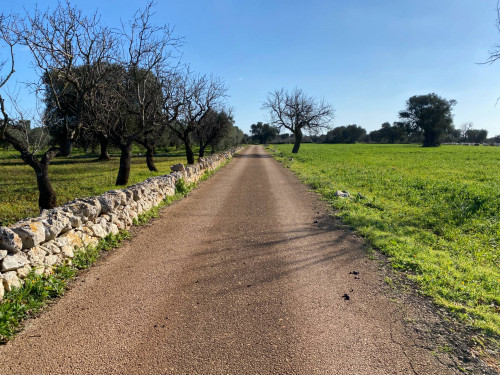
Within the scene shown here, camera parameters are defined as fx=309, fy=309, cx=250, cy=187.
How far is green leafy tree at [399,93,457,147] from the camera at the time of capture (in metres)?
72.2

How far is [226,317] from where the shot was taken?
3.68 metres

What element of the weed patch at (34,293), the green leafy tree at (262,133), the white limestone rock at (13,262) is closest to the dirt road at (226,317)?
the weed patch at (34,293)

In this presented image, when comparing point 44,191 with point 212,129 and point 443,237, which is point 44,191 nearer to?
point 443,237

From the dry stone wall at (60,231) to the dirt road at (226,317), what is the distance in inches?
22.1

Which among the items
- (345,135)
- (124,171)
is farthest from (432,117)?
(124,171)

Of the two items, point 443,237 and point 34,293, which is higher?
point 34,293

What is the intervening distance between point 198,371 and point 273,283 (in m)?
1.93

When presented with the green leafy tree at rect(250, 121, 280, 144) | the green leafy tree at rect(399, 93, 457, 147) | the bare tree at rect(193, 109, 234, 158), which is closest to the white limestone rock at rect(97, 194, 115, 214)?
the bare tree at rect(193, 109, 234, 158)

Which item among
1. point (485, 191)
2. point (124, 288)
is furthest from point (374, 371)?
point (485, 191)

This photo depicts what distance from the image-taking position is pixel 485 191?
1109 cm

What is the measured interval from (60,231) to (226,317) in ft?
10.3

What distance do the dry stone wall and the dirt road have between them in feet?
1.84

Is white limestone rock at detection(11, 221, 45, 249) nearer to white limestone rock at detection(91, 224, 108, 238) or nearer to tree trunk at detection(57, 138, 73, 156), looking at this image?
white limestone rock at detection(91, 224, 108, 238)

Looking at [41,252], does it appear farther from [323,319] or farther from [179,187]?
[179,187]
